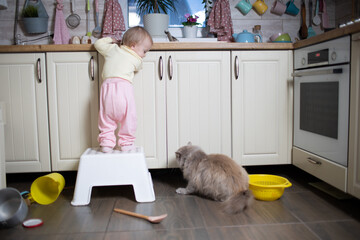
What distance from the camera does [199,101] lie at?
2355mm

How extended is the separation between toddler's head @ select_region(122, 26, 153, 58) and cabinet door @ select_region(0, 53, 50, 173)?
2.06 feet

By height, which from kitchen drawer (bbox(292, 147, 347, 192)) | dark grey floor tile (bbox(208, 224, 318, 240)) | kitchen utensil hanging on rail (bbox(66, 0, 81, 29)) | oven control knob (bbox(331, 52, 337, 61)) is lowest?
dark grey floor tile (bbox(208, 224, 318, 240))

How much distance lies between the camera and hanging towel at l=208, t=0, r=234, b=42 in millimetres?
2879

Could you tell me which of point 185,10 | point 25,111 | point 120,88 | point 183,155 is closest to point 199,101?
point 183,155

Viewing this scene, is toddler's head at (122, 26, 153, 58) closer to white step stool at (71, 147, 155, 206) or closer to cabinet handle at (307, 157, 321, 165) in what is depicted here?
white step stool at (71, 147, 155, 206)

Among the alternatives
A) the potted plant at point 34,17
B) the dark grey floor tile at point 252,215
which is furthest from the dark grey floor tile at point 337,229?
the potted plant at point 34,17

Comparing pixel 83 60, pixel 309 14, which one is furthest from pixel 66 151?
pixel 309 14

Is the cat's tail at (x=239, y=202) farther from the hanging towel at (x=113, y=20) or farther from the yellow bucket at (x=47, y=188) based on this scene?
the hanging towel at (x=113, y=20)

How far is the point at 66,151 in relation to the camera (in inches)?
91.2

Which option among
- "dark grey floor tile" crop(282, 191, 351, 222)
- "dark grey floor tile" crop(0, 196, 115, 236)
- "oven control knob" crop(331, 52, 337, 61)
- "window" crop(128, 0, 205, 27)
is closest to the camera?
"dark grey floor tile" crop(0, 196, 115, 236)

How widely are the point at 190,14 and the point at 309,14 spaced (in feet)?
3.58

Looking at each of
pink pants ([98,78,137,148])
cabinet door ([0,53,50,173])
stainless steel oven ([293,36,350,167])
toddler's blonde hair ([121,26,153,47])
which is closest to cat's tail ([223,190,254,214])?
stainless steel oven ([293,36,350,167])

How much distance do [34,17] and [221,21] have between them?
159 centimetres

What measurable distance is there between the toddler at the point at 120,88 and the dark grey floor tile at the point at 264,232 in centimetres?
83
